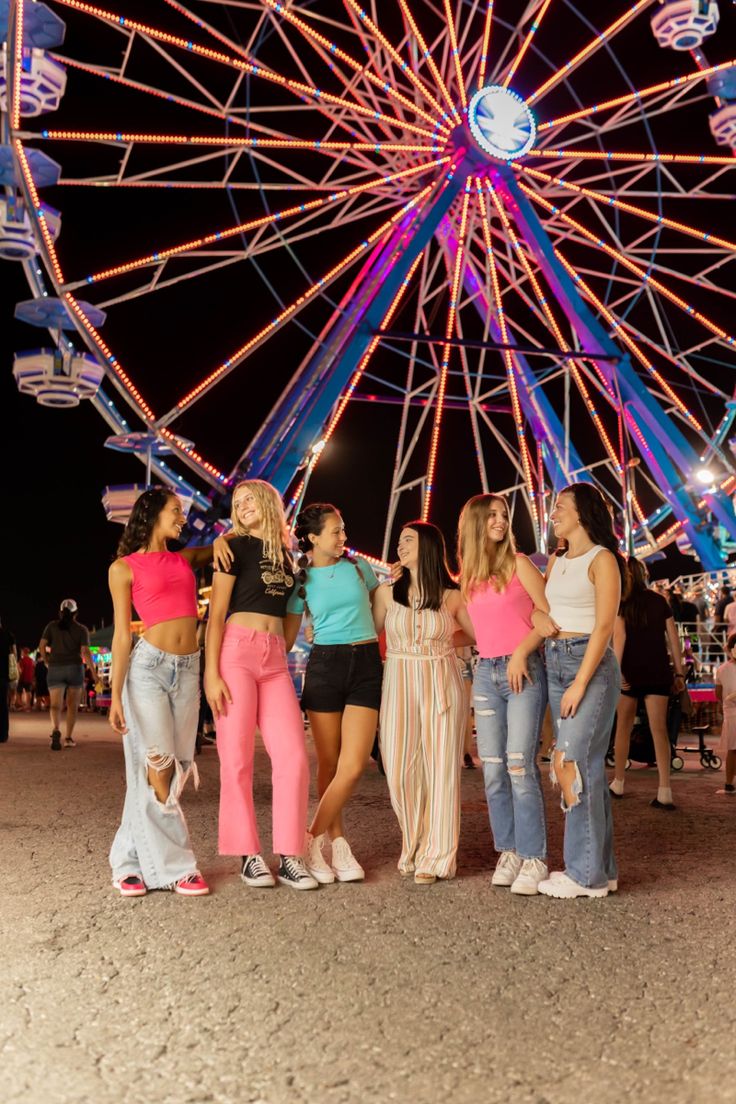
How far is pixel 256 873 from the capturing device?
4824mm

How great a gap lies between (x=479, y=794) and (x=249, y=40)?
35.4ft

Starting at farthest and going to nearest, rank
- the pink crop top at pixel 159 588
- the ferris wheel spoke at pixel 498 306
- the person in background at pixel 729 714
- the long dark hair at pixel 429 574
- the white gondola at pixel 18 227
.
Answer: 1. the ferris wheel spoke at pixel 498 306
2. the white gondola at pixel 18 227
3. the person in background at pixel 729 714
4. the long dark hair at pixel 429 574
5. the pink crop top at pixel 159 588

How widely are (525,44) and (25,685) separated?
19.3 meters

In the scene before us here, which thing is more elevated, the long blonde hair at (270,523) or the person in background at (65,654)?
the long blonde hair at (270,523)

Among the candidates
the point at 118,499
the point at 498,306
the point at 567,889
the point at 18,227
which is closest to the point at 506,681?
the point at 567,889

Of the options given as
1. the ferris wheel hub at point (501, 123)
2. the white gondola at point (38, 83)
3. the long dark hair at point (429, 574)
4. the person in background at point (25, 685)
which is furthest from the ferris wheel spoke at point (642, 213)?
the person in background at point (25, 685)

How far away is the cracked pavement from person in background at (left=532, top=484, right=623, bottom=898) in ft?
0.60

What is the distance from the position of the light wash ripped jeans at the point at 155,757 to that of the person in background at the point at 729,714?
5.14m

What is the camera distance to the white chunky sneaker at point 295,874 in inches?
189

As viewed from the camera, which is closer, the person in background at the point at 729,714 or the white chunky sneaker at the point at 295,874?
the white chunky sneaker at the point at 295,874

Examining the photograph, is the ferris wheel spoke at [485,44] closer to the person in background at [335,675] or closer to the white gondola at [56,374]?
the white gondola at [56,374]

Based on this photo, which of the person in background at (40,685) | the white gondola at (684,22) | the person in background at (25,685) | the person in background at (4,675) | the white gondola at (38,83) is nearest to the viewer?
the white gondola at (38,83)

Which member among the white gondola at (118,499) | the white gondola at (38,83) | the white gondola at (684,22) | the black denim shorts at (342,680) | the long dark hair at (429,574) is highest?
the white gondola at (684,22)

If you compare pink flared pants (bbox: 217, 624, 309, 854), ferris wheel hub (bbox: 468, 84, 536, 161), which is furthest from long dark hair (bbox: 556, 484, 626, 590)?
ferris wheel hub (bbox: 468, 84, 536, 161)
